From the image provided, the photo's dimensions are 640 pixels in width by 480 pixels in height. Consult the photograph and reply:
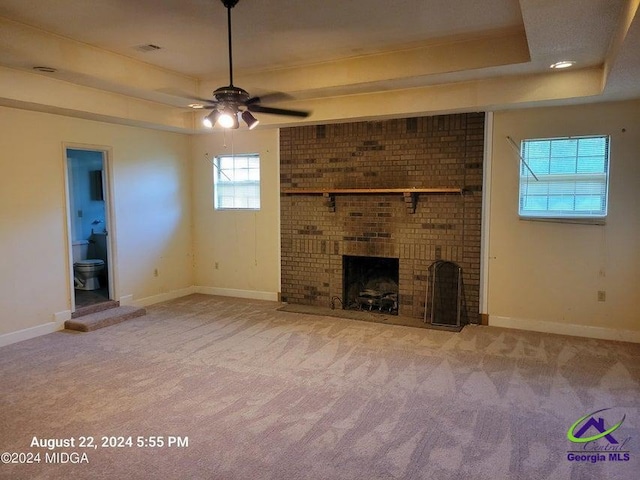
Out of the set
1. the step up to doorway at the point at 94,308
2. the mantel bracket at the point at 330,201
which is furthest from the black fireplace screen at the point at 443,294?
the step up to doorway at the point at 94,308

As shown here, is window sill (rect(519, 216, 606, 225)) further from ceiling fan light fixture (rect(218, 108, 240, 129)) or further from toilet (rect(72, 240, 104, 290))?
toilet (rect(72, 240, 104, 290))

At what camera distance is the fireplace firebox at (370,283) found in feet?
19.0

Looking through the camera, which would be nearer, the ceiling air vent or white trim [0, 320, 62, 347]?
the ceiling air vent

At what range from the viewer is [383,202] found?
18.4 feet

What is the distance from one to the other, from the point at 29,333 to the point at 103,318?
28.4 inches

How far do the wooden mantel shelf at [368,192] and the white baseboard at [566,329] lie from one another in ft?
5.07

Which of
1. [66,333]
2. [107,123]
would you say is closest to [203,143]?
[107,123]

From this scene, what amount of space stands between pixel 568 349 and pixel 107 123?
569cm

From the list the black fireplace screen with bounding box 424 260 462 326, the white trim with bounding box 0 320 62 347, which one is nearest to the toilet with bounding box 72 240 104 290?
the white trim with bounding box 0 320 62 347

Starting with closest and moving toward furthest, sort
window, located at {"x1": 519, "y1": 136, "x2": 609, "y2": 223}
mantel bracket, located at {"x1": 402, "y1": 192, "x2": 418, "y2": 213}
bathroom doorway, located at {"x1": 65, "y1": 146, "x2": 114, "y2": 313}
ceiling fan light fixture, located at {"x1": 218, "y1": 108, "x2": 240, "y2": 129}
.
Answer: ceiling fan light fixture, located at {"x1": 218, "y1": 108, "x2": 240, "y2": 129} → window, located at {"x1": 519, "y1": 136, "x2": 609, "y2": 223} → mantel bracket, located at {"x1": 402, "y1": 192, "x2": 418, "y2": 213} → bathroom doorway, located at {"x1": 65, "y1": 146, "x2": 114, "y2": 313}

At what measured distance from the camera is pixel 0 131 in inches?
176

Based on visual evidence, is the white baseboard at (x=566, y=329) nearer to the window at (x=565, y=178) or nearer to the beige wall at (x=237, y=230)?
the window at (x=565, y=178)

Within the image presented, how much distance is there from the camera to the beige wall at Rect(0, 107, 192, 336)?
15.1ft

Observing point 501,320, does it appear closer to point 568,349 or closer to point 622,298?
point 568,349
